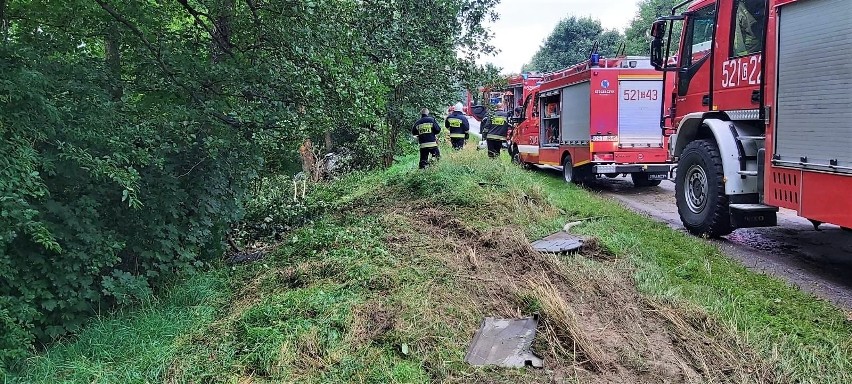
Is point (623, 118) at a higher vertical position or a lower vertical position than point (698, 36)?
lower

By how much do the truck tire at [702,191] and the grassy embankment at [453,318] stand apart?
402 millimetres

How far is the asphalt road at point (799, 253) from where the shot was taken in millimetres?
5027

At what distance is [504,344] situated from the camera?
3537 mm

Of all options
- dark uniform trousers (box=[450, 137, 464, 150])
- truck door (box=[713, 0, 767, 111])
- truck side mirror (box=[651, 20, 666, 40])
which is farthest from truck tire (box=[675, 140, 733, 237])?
dark uniform trousers (box=[450, 137, 464, 150])

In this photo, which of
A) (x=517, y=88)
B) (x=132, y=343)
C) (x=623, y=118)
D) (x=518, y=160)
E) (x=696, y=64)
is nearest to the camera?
(x=132, y=343)

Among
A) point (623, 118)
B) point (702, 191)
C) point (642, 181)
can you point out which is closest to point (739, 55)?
point (702, 191)

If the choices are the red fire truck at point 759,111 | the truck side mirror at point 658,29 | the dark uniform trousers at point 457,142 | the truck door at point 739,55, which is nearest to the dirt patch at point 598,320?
the red fire truck at point 759,111

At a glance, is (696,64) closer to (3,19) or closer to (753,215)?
(753,215)

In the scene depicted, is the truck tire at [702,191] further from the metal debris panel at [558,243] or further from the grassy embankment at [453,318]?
the metal debris panel at [558,243]

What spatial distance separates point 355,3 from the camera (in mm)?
7551

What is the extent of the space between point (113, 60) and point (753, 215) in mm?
7040

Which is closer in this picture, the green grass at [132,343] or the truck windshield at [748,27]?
the green grass at [132,343]

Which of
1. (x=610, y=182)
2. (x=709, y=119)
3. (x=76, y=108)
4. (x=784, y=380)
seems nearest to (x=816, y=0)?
(x=709, y=119)

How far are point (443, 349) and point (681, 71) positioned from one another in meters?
5.86
